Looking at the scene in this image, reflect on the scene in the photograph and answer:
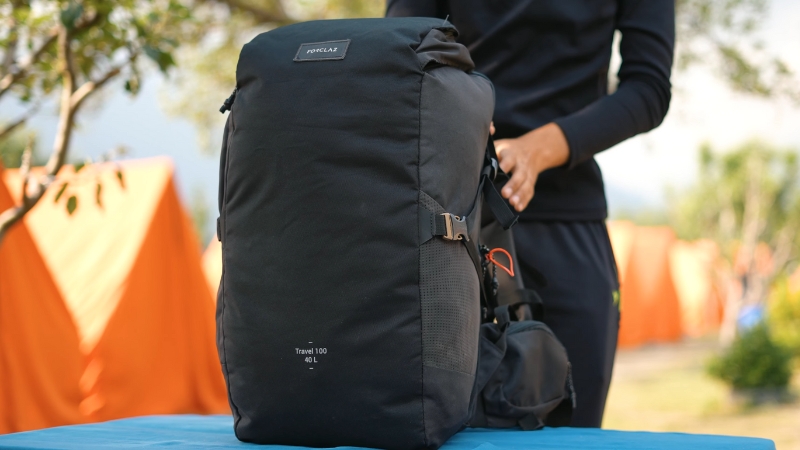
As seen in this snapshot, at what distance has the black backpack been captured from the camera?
1145mm

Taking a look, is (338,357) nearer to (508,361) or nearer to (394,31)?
(508,361)

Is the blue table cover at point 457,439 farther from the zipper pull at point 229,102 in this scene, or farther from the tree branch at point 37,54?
the tree branch at point 37,54

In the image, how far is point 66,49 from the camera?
8.13ft

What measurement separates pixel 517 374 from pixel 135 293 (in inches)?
232

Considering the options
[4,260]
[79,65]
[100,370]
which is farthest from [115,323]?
[79,65]

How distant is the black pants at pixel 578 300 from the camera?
5.40ft

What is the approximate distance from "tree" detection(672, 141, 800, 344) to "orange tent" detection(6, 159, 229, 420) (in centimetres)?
1973

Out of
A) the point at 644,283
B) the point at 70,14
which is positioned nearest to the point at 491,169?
the point at 70,14

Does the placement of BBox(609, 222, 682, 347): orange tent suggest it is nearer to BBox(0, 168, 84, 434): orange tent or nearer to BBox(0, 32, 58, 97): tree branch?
BBox(0, 168, 84, 434): orange tent

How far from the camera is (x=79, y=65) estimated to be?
300 cm

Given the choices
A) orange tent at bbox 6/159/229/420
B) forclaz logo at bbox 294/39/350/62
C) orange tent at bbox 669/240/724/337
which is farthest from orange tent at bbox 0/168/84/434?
orange tent at bbox 669/240/724/337

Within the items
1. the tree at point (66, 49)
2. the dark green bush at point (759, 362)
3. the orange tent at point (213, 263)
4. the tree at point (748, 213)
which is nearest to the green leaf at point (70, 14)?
the tree at point (66, 49)

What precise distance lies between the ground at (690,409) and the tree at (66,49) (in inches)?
226

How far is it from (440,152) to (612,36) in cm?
73
